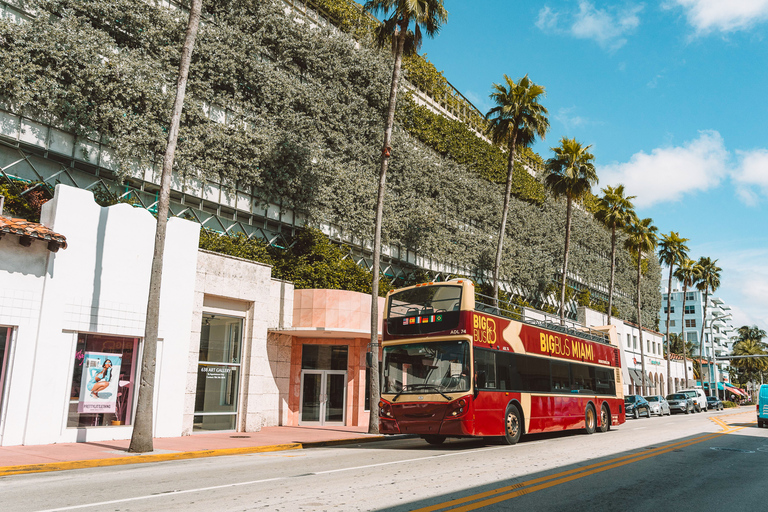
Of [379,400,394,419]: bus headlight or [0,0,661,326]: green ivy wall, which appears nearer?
[379,400,394,419]: bus headlight

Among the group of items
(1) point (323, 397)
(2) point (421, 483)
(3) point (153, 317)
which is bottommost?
(2) point (421, 483)

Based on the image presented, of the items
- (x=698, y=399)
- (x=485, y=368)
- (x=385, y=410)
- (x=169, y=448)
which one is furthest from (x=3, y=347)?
(x=698, y=399)

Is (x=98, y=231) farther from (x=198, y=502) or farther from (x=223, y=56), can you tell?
(x=223, y=56)

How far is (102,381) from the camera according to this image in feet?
51.3

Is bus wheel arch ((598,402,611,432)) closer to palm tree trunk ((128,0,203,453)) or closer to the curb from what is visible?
the curb

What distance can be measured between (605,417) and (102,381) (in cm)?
1762

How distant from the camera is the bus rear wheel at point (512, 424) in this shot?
51.1 ft

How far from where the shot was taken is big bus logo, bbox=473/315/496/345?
14500mm

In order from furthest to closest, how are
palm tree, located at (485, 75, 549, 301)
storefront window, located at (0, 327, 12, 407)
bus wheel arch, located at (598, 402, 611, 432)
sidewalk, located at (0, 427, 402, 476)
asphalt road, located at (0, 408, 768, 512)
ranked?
palm tree, located at (485, 75, 549, 301) → bus wheel arch, located at (598, 402, 611, 432) → storefront window, located at (0, 327, 12, 407) → sidewalk, located at (0, 427, 402, 476) → asphalt road, located at (0, 408, 768, 512)

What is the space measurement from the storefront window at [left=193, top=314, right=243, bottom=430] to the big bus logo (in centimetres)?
941

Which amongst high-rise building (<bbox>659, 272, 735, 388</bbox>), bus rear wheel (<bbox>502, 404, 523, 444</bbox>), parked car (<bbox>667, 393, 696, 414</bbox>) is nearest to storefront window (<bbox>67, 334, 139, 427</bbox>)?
bus rear wheel (<bbox>502, 404, 523, 444</bbox>)

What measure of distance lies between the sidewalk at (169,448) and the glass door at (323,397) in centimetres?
272

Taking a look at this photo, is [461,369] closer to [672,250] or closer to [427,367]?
[427,367]

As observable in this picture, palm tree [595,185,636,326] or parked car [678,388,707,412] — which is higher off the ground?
palm tree [595,185,636,326]
